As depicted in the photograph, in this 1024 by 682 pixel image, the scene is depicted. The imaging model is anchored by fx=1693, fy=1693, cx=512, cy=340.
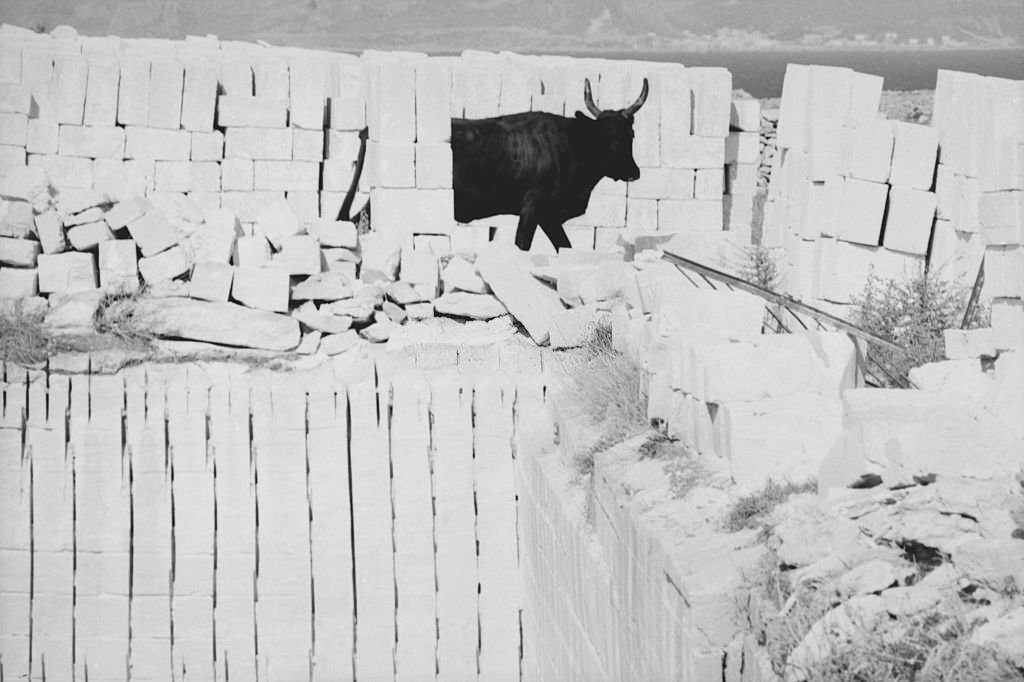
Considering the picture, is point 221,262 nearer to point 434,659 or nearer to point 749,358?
point 434,659

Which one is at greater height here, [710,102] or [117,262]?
[710,102]

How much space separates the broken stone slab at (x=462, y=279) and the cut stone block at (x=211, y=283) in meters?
1.61

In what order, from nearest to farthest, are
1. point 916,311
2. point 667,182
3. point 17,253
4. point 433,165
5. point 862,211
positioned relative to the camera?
1. point 916,311
2. point 862,211
3. point 17,253
4. point 433,165
5. point 667,182

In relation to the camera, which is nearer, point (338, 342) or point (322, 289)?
point (338, 342)

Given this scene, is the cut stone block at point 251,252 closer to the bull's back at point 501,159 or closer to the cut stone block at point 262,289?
the cut stone block at point 262,289

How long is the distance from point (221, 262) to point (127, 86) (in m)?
2.98

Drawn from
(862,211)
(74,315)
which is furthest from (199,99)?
(862,211)

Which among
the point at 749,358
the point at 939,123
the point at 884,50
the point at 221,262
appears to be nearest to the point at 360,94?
the point at 221,262

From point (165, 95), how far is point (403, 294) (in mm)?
3530

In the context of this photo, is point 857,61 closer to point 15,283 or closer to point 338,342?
point 338,342

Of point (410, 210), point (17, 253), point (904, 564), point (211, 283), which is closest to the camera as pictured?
point (904, 564)

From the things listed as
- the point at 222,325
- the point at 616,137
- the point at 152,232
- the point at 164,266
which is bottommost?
the point at 222,325

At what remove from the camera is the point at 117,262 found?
12.4m

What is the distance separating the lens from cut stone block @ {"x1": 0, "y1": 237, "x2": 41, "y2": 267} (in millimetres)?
12383
